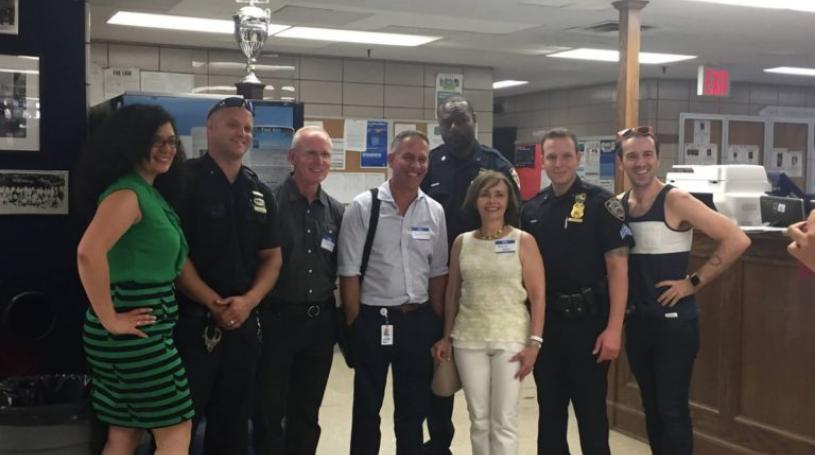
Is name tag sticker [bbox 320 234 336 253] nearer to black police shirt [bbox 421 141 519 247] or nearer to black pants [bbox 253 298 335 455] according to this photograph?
black pants [bbox 253 298 335 455]

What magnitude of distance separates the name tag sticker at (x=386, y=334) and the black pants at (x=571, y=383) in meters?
0.57

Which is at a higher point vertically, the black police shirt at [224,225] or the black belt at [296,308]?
the black police shirt at [224,225]

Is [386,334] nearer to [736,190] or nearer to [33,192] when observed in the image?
[33,192]

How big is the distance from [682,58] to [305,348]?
6284 mm

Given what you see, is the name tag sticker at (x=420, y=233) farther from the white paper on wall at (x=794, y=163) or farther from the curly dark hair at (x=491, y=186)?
the white paper on wall at (x=794, y=163)

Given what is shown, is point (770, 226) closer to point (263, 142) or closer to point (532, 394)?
point (532, 394)

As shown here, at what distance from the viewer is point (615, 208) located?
3094 mm

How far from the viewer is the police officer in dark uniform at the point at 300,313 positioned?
10.1 feet

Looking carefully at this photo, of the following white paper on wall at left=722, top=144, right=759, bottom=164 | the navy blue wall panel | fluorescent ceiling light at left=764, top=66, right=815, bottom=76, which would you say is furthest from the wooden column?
white paper on wall at left=722, top=144, right=759, bottom=164

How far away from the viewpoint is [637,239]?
3193 mm

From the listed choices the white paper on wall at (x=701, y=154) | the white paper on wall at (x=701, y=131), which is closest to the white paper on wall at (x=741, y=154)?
the white paper on wall at (x=701, y=154)

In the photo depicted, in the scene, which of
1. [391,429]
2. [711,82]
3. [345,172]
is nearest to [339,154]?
[345,172]

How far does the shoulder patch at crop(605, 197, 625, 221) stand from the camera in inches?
121

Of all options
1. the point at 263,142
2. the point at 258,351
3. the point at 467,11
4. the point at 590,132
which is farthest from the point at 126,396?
the point at 590,132
